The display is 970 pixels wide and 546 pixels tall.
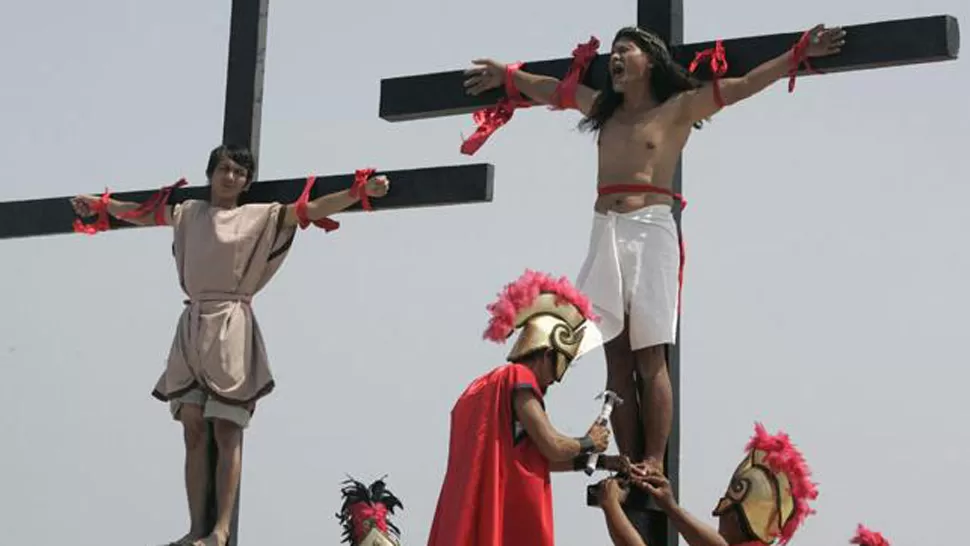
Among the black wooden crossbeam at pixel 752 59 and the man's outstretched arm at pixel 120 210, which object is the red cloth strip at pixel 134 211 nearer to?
the man's outstretched arm at pixel 120 210

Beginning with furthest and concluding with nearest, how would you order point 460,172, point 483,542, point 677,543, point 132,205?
point 132,205
point 460,172
point 677,543
point 483,542

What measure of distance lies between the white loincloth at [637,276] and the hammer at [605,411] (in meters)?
0.27

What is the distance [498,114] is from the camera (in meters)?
7.72

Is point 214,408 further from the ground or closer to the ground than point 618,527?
further from the ground

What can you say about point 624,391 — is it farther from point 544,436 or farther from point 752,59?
point 752,59

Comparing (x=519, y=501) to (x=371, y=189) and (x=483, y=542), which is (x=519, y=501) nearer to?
(x=483, y=542)

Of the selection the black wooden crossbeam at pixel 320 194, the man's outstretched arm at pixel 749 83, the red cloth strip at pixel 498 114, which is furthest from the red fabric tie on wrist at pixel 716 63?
the black wooden crossbeam at pixel 320 194

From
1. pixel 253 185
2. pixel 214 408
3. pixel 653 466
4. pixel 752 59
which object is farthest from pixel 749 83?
pixel 214 408

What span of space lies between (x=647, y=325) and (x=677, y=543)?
0.67 meters

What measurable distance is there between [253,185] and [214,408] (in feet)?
2.84

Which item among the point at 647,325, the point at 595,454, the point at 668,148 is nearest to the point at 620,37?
the point at 668,148

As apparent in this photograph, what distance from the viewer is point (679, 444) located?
712 centimetres

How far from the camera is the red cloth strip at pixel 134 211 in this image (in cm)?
829

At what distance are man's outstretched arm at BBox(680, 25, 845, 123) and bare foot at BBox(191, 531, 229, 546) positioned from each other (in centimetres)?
211
